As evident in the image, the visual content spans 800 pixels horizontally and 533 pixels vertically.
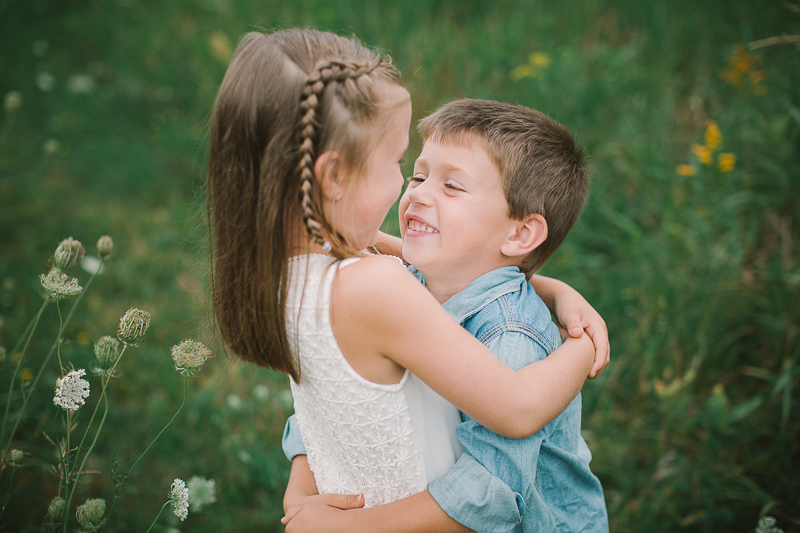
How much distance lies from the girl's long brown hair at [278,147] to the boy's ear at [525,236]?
49 centimetres

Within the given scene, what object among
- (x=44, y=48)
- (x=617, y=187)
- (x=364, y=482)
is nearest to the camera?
(x=364, y=482)

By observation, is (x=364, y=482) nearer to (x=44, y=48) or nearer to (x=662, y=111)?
(x=662, y=111)

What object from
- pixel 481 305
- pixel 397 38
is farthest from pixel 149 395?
pixel 397 38

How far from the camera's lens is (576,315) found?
1.42m

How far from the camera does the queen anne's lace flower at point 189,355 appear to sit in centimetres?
118

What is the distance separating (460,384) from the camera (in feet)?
3.50

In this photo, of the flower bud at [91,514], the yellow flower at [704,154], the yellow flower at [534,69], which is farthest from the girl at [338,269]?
the yellow flower at [534,69]

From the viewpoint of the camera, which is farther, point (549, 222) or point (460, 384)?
point (549, 222)

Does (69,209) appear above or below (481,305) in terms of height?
below

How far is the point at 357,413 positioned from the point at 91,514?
1.74ft

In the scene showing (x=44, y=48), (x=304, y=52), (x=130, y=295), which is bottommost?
(x=130, y=295)

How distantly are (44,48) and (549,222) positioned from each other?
5.11 metres

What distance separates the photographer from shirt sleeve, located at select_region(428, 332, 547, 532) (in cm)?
116

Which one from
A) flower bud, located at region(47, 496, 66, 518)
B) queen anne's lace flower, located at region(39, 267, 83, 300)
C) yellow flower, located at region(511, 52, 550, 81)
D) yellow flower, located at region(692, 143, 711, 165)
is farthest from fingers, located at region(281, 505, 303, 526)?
yellow flower, located at region(511, 52, 550, 81)
